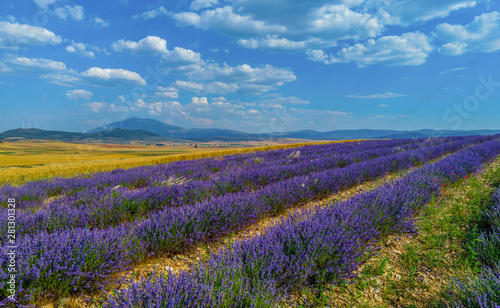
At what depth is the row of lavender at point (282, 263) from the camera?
1.48 m

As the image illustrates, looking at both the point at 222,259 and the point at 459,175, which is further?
the point at 459,175

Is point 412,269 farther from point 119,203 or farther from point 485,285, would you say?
point 119,203

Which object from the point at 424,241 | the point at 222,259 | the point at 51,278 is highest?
the point at 222,259

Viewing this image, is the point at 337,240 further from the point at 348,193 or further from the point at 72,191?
the point at 72,191

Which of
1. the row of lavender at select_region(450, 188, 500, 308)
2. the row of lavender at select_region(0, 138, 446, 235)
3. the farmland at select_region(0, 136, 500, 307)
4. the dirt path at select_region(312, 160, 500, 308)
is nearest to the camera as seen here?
the row of lavender at select_region(450, 188, 500, 308)

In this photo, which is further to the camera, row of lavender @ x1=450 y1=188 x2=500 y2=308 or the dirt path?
the dirt path

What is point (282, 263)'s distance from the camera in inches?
75.3

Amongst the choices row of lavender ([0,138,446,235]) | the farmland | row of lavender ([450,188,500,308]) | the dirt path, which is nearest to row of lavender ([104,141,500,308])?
the farmland

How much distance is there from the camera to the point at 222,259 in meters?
1.86

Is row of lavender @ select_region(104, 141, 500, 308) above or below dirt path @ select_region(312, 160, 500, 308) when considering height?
above

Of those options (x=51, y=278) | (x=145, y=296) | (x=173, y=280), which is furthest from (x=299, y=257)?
(x=51, y=278)

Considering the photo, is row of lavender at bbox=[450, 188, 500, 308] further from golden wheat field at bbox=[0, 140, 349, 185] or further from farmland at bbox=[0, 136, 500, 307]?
golden wheat field at bbox=[0, 140, 349, 185]

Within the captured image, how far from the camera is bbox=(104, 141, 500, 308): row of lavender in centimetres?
148

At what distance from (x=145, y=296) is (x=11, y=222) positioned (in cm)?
234
